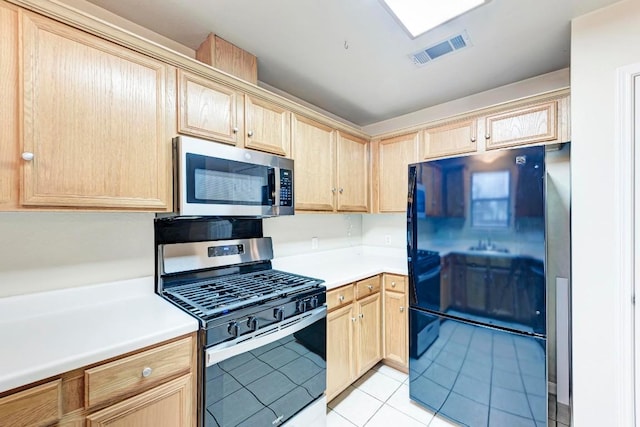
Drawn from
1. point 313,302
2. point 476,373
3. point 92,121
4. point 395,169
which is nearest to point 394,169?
point 395,169

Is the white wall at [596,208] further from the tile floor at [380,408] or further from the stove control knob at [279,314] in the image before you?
the stove control knob at [279,314]

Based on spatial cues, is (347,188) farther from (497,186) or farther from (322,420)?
(322,420)

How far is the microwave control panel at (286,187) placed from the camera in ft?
6.08

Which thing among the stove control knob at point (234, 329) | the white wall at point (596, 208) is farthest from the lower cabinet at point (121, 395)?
the white wall at point (596, 208)

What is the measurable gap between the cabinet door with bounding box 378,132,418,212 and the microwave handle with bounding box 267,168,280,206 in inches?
49.8

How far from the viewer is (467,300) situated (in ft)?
5.59

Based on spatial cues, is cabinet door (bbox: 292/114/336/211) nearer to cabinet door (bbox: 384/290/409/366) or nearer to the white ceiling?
the white ceiling

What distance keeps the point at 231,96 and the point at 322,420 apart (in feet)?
6.81

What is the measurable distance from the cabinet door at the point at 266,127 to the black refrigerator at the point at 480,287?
95 cm

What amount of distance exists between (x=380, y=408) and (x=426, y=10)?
247 centimetres

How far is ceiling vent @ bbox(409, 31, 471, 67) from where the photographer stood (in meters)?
1.69

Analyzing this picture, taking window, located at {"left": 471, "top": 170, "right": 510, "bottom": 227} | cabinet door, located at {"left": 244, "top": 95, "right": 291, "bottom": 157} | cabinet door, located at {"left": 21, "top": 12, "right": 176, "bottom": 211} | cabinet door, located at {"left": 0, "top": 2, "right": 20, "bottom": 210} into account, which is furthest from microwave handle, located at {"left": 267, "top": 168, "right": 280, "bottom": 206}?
window, located at {"left": 471, "top": 170, "right": 510, "bottom": 227}

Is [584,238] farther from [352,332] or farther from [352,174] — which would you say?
[352,174]

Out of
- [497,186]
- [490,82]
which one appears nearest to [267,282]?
[497,186]
